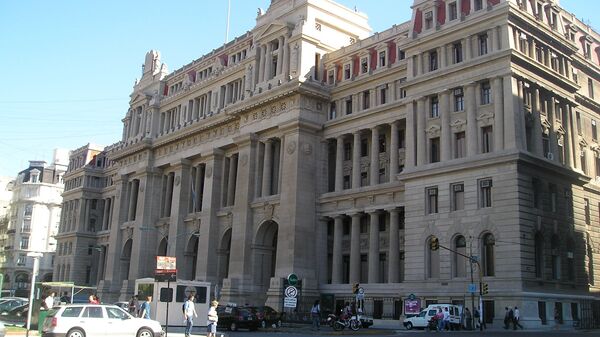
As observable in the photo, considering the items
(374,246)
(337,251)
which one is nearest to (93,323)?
(374,246)

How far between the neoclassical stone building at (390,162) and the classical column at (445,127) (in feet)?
0.40

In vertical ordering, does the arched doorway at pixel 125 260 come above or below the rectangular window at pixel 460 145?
below

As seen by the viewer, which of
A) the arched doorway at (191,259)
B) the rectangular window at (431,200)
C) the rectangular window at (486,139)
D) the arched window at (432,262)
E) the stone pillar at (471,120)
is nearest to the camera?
the rectangular window at (486,139)

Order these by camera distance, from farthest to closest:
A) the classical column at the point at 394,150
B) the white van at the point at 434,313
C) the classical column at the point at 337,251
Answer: the classical column at the point at 337,251, the classical column at the point at 394,150, the white van at the point at 434,313

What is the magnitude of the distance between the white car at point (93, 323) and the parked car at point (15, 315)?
16.9 meters

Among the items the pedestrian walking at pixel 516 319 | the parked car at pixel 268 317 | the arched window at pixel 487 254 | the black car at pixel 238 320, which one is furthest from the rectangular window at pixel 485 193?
the black car at pixel 238 320

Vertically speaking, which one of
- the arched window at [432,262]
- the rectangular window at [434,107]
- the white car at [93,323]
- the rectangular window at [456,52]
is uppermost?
the rectangular window at [456,52]

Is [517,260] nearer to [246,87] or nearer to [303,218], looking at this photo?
[303,218]

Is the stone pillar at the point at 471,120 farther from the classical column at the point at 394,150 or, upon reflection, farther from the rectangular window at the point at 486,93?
the classical column at the point at 394,150

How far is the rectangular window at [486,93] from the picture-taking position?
52125 mm

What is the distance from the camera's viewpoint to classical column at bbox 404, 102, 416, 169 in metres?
56.5

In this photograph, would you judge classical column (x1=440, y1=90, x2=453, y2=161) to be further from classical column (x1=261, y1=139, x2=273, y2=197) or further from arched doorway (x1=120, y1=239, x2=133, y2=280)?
arched doorway (x1=120, y1=239, x2=133, y2=280)

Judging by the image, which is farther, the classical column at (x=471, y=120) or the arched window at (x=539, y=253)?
the classical column at (x=471, y=120)

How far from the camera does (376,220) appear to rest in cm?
6156
